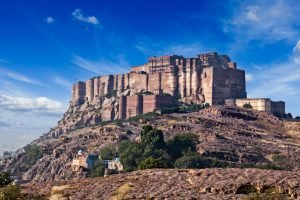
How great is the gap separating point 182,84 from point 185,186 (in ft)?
336

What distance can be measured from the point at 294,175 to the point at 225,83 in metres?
94.4

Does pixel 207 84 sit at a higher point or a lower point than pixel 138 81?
lower

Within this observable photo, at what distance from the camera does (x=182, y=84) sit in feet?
407

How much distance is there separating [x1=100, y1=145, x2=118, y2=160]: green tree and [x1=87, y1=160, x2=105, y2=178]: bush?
9.39 ft

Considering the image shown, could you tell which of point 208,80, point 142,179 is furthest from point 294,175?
point 208,80

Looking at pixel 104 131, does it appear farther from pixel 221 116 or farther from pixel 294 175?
pixel 294 175

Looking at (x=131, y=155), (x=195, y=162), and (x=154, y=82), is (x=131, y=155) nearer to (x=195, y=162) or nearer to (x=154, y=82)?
(x=195, y=162)

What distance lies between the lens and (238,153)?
79.8 m

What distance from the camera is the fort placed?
116000 millimetres

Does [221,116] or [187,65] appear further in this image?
[187,65]

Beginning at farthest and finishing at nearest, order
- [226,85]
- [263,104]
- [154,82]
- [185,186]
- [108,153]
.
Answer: [154,82], [226,85], [263,104], [108,153], [185,186]

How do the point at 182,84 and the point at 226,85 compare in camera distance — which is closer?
the point at 226,85

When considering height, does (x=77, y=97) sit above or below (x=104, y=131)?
above

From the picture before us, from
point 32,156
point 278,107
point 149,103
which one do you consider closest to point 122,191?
point 32,156
